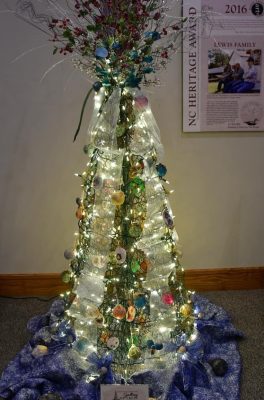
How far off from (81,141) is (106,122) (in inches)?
26.5

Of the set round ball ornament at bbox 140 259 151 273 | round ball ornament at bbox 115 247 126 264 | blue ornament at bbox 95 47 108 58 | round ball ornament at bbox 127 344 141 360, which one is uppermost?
blue ornament at bbox 95 47 108 58

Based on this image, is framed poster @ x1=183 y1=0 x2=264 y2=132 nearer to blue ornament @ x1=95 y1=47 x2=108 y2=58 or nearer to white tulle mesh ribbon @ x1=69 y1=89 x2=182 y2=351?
white tulle mesh ribbon @ x1=69 y1=89 x2=182 y2=351

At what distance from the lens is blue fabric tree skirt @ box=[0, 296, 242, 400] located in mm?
1618

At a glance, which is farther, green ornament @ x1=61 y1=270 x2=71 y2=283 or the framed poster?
the framed poster

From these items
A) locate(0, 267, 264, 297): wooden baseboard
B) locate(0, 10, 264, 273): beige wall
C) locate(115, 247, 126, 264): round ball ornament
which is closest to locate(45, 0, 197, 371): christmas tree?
locate(115, 247, 126, 264): round ball ornament

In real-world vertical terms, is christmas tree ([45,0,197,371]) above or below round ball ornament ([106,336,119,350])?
above

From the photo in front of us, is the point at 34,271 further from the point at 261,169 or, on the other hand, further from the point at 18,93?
the point at 261,169

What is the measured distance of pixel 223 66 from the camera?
78.5 inches

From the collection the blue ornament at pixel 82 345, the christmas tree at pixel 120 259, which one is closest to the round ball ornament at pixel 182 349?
the christmas tree at pixel 120 259

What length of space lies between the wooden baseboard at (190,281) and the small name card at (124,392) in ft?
3.24

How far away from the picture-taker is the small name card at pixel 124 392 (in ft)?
4.76

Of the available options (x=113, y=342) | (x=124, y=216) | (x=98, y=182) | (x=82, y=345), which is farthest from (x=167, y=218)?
(x=82, y=345)

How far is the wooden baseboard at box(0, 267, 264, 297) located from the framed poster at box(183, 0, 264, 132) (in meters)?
0.86

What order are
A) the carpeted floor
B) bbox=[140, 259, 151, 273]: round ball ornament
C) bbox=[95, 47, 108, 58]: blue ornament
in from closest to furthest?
1. bbox=[95, 47, 108, 58]: blue ornament
2. bbox=[140, 259, 151, 273]: round ball ornament
3. the carpeted floor
